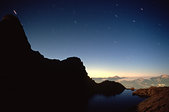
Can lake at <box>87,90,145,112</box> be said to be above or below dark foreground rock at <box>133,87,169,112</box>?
below

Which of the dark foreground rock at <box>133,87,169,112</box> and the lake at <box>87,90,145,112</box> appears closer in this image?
the dark foreground rock at <box>133,87,169,112</box>

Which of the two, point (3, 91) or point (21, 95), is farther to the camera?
point (21, 95)

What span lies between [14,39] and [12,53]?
9262 millimetres

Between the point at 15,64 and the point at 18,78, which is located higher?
the point at 15,64

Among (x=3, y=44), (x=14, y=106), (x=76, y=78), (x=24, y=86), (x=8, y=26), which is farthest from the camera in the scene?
(x=76, y=78)

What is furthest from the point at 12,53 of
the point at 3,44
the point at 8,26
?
the point at 8,26

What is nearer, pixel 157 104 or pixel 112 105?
pixel 157 104

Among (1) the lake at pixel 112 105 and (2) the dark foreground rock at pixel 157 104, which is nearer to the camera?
(2) the dark foreground rock at pixel 157 104

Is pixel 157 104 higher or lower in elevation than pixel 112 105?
higher

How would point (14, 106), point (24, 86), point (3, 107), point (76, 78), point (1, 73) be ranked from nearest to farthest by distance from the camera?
point (3, 107) < point (14, 106) < point (1, 73) < point (24, 86) < point (76, 78)

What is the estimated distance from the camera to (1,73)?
29906 mm

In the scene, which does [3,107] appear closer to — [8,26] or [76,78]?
[8,26]

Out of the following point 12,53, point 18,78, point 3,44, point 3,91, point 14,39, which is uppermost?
point 14,39

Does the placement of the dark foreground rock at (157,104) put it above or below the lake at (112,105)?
above
